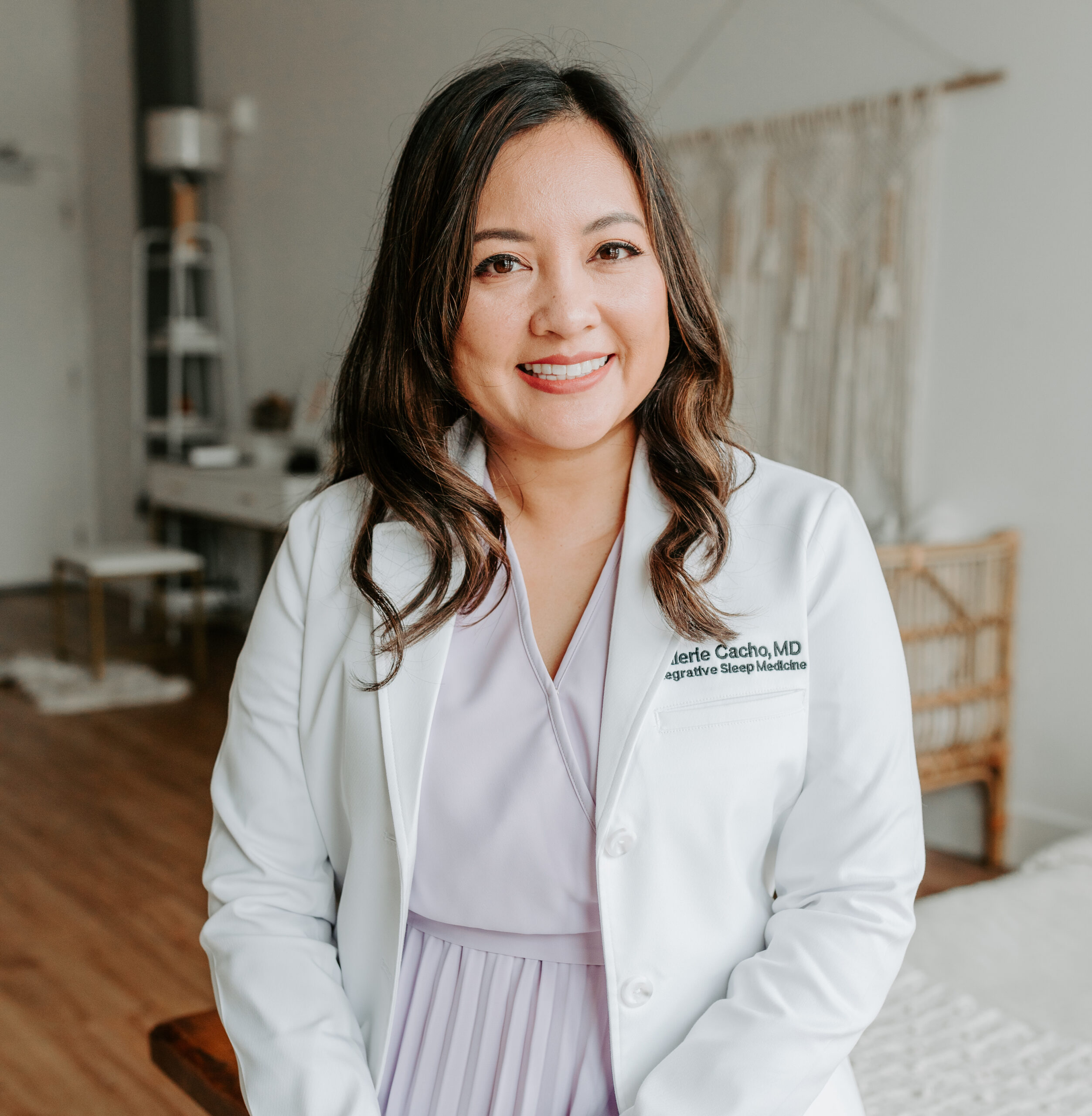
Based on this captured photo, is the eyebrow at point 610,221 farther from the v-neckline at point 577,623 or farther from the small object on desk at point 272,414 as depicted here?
the small object on desk at point 272,414

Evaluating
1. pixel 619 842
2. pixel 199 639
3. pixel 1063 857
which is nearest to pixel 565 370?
pixel 619 842

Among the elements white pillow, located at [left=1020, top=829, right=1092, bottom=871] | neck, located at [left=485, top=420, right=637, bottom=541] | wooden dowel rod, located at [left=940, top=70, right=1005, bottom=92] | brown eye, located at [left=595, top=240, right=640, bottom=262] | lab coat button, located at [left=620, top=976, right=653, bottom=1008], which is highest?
wooden dowel rod, located at [left=940, top=70, right=1005, bottom=92]

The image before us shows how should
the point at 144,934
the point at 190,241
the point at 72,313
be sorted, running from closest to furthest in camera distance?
the point at 144,934, the point at 190,241, the point at 72,313

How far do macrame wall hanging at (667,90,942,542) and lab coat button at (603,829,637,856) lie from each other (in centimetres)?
219

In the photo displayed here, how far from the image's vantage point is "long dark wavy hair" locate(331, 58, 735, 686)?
996mm

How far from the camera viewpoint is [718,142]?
3.55 meters

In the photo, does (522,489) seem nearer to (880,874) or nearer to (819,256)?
(880,874)

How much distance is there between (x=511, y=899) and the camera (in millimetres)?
1016

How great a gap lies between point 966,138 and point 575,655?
2420mm

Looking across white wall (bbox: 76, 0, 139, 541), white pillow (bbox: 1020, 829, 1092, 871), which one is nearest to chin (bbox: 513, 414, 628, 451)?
white pillow (bbox: 1020, 829, 1092, 871)

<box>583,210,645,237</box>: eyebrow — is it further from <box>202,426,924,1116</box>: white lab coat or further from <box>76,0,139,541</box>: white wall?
<box>76,0,139,541</box>: white wall

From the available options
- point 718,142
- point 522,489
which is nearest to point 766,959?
point 522,489

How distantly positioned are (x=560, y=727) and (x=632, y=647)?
88 mm

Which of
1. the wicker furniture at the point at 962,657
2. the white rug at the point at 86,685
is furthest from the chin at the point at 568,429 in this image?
the white rug at the point at 86,685
